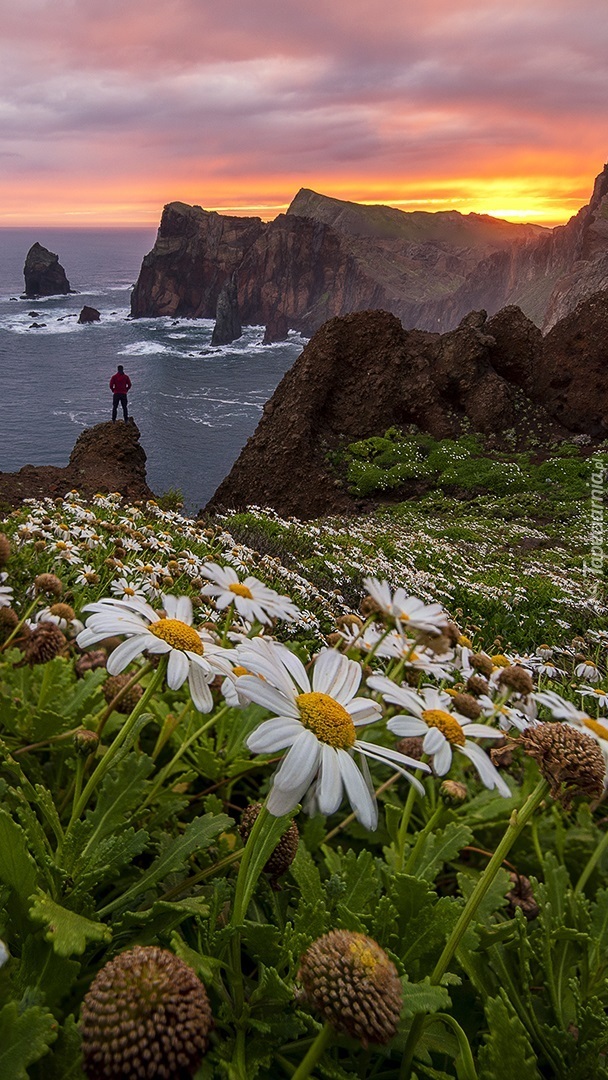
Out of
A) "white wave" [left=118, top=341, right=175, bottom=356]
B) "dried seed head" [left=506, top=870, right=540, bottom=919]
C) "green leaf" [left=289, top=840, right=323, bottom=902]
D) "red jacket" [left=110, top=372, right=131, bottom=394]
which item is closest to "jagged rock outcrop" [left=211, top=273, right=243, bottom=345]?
"white wave" [left=118, top=341, right=175, bottom=356]

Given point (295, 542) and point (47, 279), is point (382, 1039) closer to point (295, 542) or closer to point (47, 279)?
point (295, 542)

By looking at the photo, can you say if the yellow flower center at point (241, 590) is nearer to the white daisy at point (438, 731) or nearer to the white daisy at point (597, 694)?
the white daisy at point (438, 731)

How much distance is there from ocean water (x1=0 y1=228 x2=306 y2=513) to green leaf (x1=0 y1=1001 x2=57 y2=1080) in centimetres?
1728

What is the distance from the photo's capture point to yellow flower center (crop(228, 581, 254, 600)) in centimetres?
187

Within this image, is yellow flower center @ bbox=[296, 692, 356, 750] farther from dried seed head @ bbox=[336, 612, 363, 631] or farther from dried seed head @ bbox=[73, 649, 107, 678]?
dried seed head @ bbox=[73, 649, 107, 678]

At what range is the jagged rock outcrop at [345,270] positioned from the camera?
10956 cm

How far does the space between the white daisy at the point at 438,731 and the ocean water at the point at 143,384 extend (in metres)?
16.8

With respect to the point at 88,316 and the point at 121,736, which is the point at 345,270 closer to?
the point at 88,316

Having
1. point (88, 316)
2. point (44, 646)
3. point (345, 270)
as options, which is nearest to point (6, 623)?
point (44, 646)

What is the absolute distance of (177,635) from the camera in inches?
46.6

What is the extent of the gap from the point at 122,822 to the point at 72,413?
57321 millimetres

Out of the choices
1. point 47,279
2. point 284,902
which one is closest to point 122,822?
point 284,902

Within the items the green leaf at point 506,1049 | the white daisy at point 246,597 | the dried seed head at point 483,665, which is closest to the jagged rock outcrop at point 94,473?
the white daisy at point 246,597

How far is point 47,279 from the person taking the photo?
115 metres
